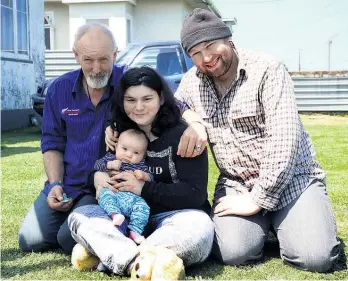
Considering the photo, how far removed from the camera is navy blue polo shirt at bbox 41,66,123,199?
3.74 m

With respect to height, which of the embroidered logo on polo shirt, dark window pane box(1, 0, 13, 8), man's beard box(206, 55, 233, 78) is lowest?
the embroidered logo on polo shirt

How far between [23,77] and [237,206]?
10884mm

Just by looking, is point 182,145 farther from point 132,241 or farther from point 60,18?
point 60,18

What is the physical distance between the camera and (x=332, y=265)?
3340 mm

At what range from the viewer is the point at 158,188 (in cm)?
331

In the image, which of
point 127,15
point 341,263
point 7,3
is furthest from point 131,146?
point 127,15

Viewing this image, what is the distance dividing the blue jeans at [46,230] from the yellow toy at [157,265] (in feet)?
2.38

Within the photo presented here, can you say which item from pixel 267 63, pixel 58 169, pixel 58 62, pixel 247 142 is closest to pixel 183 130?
pixel 247 142

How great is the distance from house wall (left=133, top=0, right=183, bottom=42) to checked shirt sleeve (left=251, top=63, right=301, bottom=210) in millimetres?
16859

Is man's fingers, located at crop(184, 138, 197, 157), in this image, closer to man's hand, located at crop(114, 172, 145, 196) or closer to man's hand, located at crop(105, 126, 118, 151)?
man's hand, located at crop(114, 172, 145, 196)

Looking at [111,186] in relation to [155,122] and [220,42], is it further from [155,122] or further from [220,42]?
[220,42]

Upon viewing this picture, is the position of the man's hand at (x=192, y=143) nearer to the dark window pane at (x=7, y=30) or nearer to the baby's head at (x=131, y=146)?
the baby's head at (x=131, y=146)

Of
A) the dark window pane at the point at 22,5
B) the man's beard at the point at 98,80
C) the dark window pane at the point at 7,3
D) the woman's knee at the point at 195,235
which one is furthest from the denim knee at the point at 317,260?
the dark window pane at the point at 22,5

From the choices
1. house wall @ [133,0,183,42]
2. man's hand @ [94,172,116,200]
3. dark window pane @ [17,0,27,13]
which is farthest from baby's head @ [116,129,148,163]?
house wall @ [133,0,183,42]
